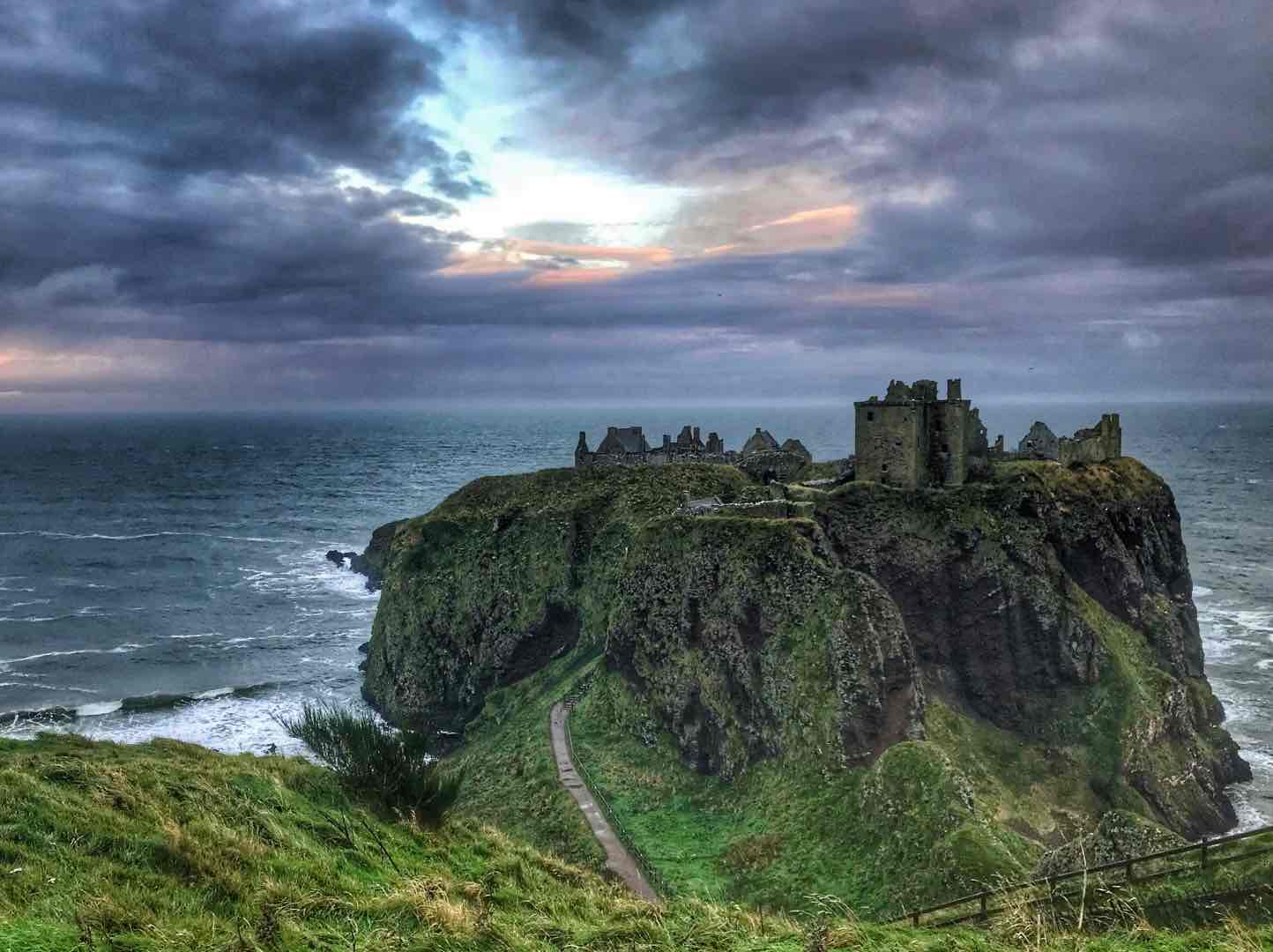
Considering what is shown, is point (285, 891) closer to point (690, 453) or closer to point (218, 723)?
point (218, 723)

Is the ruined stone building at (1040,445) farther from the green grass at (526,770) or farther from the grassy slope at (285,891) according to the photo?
the grassy slope at (285,891)

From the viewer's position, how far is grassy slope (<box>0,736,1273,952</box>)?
1365 cm

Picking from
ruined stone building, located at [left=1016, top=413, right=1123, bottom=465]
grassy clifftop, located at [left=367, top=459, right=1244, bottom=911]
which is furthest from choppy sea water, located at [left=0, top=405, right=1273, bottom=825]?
ruined stone building, located at [left=1016, top=413, right=1123, bottom=465]

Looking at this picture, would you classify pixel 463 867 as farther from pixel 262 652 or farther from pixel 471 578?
pixel 262 652

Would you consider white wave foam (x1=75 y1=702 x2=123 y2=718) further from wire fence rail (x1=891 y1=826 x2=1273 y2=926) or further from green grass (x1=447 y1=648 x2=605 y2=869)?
wire fence rail (x1=891 y1=826 x2=1273 y2=926)

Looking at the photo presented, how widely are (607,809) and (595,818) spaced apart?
1006mm

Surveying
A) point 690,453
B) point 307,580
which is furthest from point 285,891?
point 307,580

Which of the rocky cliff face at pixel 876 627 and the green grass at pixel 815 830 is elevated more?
the rocky cliff face at pixel 876 627

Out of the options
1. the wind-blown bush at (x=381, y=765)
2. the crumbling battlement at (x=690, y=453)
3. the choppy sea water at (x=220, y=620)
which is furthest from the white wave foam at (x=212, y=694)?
the wind-blown bush at (x=381, y=765)

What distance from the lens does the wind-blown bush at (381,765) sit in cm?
2598

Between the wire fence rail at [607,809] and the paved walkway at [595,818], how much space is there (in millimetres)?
186

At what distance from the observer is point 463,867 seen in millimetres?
22734

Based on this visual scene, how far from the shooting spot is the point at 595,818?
43.9 meters

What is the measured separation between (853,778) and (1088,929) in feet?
84.5
